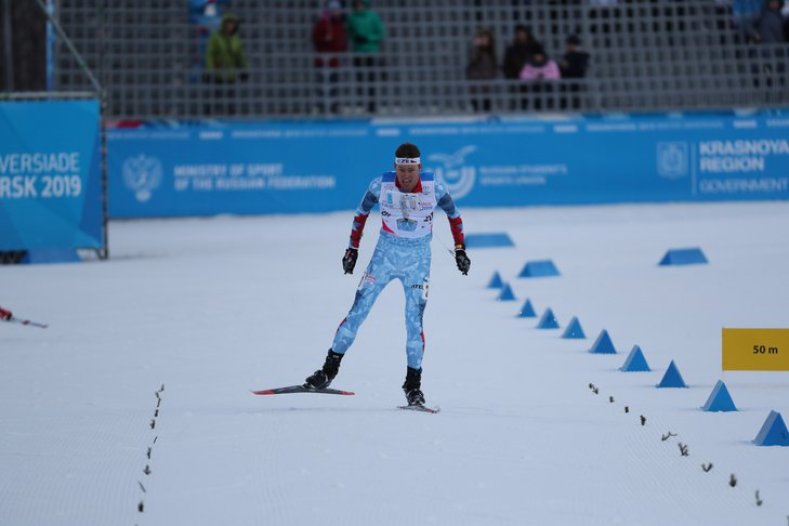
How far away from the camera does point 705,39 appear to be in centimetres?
3325

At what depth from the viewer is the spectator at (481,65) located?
31312 mm

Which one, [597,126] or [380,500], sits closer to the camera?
[380,500]

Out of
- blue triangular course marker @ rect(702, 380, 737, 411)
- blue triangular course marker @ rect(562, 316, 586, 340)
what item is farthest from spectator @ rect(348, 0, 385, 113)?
blue triangular course marker @ rect(702, 380, 737, 411)

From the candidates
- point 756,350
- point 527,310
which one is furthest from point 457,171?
point 756,350

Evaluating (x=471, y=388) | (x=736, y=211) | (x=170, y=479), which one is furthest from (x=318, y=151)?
(x=170, y=479)

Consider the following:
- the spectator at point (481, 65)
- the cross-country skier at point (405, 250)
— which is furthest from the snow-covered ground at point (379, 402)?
the spectator at point (481, 65)

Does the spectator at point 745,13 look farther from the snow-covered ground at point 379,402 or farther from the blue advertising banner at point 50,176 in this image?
the blue advertising banner at point 50,176

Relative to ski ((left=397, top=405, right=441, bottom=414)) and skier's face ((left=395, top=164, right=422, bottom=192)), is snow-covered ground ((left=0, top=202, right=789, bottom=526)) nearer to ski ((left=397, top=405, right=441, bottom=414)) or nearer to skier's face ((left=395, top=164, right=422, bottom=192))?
ski ((left=397, top=405, right=441, bottom=414))

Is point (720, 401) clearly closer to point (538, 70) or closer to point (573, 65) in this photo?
point (538, 70)

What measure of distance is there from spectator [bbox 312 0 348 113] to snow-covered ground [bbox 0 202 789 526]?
32.4 ft

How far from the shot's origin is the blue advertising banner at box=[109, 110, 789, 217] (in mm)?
30234

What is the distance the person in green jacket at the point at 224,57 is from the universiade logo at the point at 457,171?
4.27 metres

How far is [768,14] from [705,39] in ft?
4.57

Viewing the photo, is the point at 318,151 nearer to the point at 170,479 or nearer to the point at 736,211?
the point at 736,211
